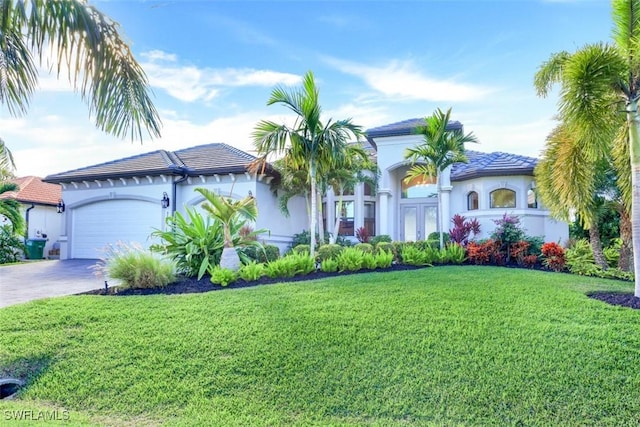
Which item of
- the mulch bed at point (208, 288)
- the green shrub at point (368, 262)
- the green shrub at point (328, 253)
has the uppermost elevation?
the green shrub at point (328, 253)

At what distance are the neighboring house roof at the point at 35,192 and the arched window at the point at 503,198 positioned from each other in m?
23.3

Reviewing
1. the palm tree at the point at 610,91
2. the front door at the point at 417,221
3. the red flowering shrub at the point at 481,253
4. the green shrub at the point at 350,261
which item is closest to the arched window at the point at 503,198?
the front door at the point at 417,221

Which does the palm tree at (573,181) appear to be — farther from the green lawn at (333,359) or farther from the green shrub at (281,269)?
the green shrub at (281,269)

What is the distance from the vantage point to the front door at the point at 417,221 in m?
17.6

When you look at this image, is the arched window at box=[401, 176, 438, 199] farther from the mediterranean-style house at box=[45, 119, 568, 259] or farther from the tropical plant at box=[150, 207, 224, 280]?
the tropical plant at box=[150, 207, 224, 280]

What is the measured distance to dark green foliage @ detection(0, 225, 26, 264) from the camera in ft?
56.1

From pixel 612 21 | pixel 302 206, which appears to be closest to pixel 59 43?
pixel 612 21

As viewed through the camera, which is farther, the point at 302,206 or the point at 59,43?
the point at 302,206

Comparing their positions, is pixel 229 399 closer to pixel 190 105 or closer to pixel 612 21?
pixel 612 21

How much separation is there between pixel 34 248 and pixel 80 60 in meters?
17.9

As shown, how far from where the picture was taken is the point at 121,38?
17.9 ft

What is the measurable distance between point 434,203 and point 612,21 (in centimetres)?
1081

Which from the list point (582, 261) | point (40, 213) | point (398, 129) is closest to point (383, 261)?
point (582, 261)

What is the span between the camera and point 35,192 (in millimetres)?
21719
